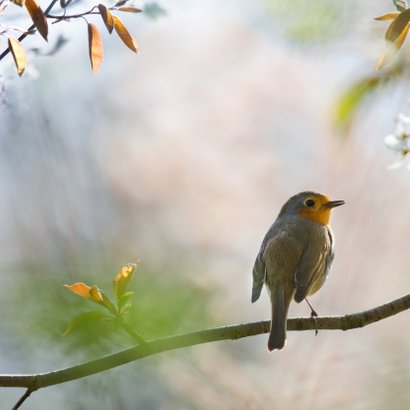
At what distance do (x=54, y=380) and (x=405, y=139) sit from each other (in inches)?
35.2

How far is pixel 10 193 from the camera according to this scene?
3.45 m

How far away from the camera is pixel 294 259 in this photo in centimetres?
270

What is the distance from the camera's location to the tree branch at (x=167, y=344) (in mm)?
1629

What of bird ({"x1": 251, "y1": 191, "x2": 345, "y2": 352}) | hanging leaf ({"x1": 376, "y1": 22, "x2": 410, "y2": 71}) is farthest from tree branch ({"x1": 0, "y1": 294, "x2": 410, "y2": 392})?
hanging leaf ({"x1": 376, "y1": 22, "x2": 410, "y2": 71})

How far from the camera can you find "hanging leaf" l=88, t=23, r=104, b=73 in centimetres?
146

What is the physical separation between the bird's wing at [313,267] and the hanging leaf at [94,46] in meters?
1.25

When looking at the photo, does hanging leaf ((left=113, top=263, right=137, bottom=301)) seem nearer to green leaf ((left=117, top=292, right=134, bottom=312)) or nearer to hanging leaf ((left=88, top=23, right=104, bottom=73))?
green leaf ((left=117, top=292, right=134, bottom=312))

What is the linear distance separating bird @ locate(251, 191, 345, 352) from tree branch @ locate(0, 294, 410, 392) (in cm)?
35

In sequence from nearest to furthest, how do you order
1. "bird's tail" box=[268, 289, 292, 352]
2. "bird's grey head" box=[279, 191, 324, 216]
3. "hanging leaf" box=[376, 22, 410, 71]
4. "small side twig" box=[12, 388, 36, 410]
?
"hanging leaf" box=[376, 22, 410, 71] < "small side twig" box=[12, 388, 36, 410] < "bird's tail" box=[268, 289, 292, 352] < "bird's grey head" box=[279, 191, 324, 216]

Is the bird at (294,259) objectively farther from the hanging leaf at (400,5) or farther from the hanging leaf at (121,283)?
the hanging leaf at (400,5)

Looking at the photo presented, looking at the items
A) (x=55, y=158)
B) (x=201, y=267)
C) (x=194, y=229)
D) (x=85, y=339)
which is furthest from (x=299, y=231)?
(x=85, y=339)

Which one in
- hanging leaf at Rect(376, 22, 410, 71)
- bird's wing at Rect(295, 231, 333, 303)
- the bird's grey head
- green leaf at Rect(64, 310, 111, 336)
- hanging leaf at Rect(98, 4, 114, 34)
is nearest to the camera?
hanging leaf at Rect(376, 22, 410, 71)

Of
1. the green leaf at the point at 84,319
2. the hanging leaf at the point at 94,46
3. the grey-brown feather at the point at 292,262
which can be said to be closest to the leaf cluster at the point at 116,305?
the green leaf at the point at 84,319

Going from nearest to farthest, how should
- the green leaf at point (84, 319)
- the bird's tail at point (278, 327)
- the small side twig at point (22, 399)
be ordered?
the small side twig at point (22, 399)
the green leaf at point (84, 319)
the bird's tail at point (278, 327)
